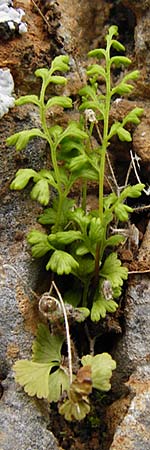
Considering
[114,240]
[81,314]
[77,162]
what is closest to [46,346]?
[81,314]

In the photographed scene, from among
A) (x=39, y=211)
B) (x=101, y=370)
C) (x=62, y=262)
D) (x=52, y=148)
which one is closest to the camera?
(x=101, y=370)

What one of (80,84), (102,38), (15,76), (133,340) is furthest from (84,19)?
(133,340)

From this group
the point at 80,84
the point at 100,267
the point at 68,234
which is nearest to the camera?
the point at 68,234

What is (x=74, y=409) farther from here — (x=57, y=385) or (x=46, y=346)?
(x=46, y=346)

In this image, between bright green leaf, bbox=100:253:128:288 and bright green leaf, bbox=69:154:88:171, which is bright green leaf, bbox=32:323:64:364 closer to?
bright green leaf, bbox=100:253:128:288

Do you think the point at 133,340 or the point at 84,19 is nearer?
the point at 133,340

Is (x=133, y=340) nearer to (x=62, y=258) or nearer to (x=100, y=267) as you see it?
(x=100, y=267)

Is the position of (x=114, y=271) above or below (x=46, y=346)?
above

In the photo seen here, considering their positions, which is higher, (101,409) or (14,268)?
(14,268)
